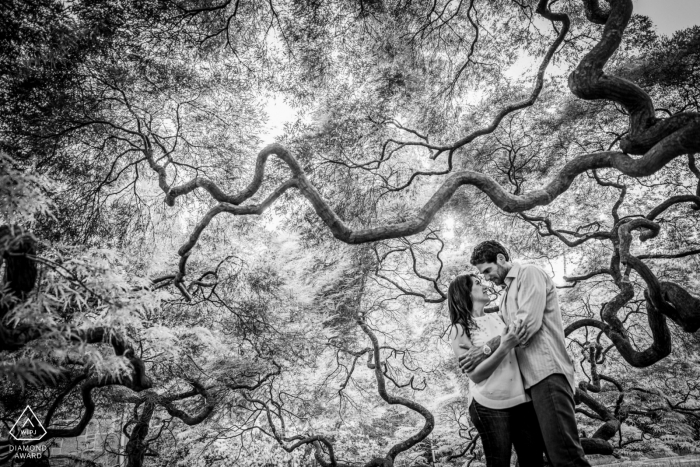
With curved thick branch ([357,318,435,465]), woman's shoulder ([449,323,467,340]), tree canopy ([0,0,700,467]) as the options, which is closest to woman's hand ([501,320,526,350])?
woman's shoulder ([449,323,467,340])

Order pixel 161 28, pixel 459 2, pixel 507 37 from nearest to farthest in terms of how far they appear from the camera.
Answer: pixel 161 28
pixel 459 2
pixel 507 37

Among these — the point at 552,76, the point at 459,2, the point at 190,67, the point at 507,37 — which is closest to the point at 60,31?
the point at 190,67

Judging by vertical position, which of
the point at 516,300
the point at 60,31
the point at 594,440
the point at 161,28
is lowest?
the point at 594,440

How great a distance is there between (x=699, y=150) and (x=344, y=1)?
12.8ft

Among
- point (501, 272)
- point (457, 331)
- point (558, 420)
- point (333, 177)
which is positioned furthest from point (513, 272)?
point (333, 177)

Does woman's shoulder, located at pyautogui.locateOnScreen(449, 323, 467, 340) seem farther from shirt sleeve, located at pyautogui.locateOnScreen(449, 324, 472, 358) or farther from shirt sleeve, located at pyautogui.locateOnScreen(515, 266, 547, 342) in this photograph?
shirt sleeve, located at pyautogui.locateOnScreen(515, 266, 547, 342)

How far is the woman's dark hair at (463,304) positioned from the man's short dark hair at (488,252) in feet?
0.44

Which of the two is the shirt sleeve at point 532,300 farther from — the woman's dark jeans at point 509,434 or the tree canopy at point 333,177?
the tree canopy at point 333,177

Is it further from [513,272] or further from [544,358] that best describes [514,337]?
[513,272]

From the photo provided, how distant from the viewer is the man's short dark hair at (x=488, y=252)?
6.21ft

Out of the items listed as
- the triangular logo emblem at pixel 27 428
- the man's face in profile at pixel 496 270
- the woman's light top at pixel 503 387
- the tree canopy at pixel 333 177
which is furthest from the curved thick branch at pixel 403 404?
the triangular logo emblem at pixel 27 428

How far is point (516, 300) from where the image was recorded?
1729 mm

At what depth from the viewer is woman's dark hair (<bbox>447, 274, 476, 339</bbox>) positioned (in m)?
1.77

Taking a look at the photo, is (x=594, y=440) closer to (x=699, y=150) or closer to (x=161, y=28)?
(x=699, y=150)
